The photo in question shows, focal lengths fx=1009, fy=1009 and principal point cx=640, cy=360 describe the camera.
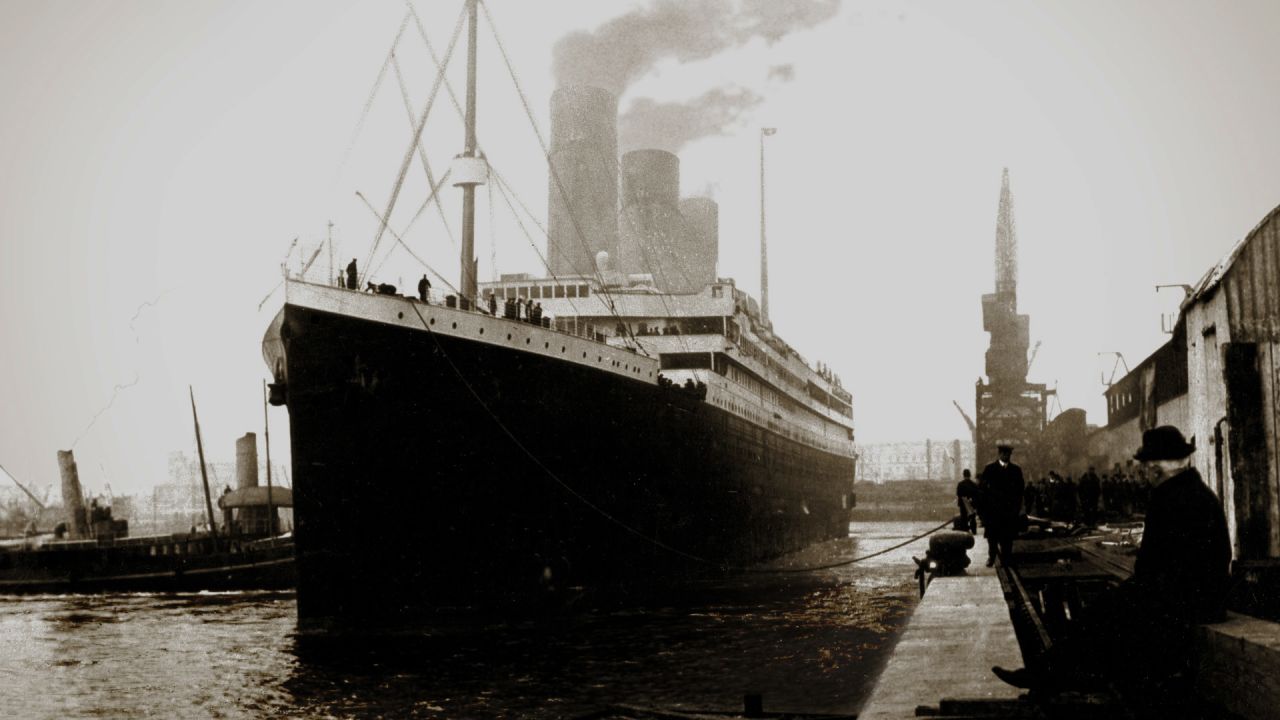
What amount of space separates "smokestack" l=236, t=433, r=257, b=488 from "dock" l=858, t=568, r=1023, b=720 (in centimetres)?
3416

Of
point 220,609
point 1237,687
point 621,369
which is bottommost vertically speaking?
point 220,609

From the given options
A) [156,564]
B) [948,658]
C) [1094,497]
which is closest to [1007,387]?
[1094,497]

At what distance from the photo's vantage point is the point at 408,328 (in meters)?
17.3

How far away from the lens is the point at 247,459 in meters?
39.8

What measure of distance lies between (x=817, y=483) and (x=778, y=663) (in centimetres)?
3146

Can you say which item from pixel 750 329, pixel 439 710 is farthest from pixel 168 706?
pixel 750 329

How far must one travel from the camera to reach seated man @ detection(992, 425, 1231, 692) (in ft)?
16.1

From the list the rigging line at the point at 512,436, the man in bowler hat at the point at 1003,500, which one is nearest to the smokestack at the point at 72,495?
the rigging line at the point at 512,436

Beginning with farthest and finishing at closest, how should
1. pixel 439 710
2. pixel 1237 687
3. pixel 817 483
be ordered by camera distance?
pixel 817 483, pixel 439 710, pixel 1237 687

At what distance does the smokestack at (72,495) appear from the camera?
37.2 m

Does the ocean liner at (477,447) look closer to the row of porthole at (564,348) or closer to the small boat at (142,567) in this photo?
the row of porthole at (564,348)

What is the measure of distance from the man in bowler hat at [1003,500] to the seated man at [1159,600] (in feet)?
21.0

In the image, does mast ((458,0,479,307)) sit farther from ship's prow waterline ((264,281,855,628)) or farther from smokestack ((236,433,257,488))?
smokestack ((236,433,257,488))

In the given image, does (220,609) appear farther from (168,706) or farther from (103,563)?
(168,706)
